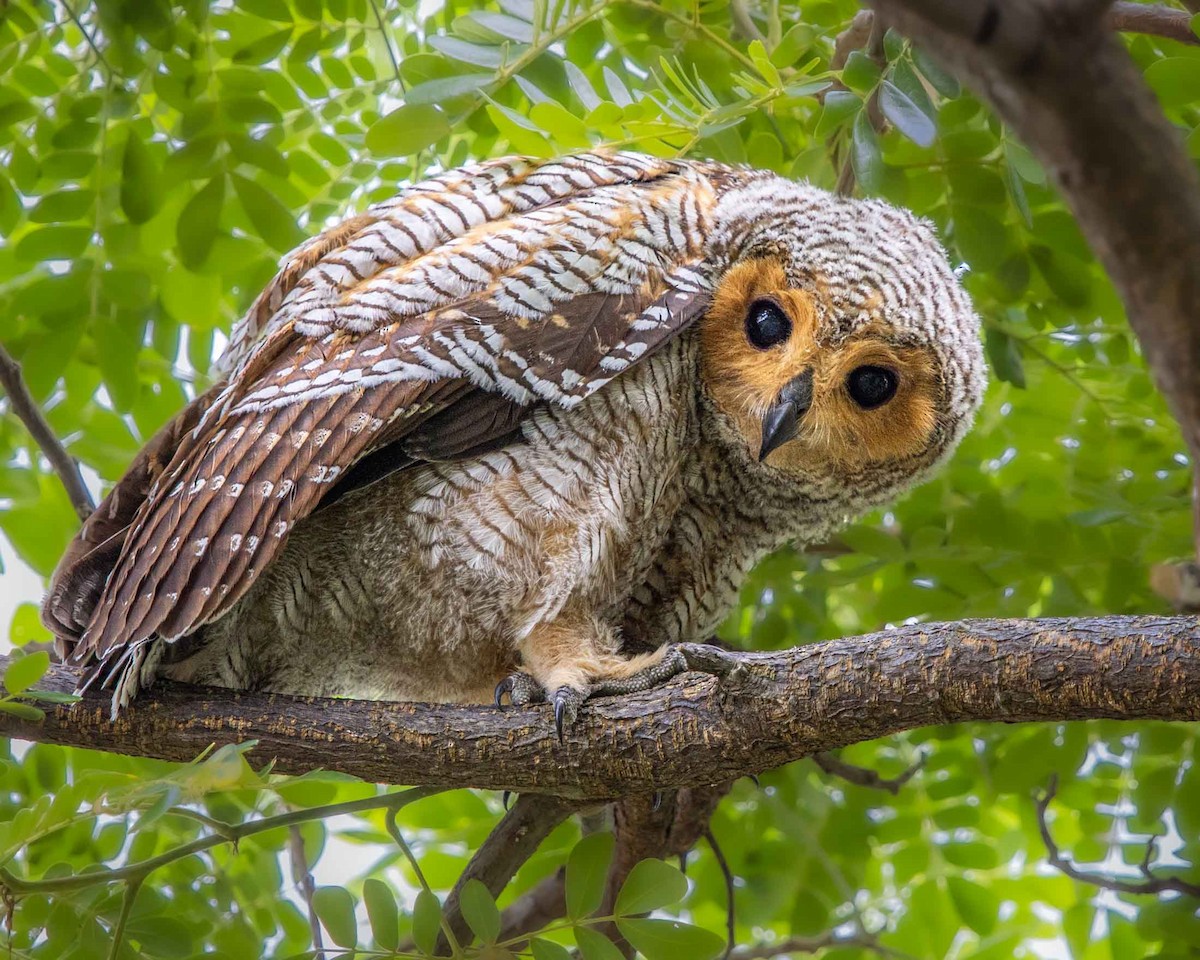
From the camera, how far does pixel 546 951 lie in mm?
1596

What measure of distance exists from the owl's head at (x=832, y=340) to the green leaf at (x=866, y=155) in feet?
0.50

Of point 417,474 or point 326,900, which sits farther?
point 417,474

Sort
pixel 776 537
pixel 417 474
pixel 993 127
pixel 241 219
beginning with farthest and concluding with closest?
pixel 241 219 → pixel 776 537 → pixel 993 127 → pixel 417 474

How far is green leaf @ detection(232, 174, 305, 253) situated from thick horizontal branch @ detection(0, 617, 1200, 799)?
0.82m

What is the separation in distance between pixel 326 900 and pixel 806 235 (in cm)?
117

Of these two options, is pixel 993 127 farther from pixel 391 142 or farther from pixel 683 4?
pixel 391 142

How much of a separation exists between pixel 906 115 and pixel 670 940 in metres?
1.12

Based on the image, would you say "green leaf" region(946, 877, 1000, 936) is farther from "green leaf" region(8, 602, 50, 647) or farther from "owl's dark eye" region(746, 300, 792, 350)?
"green leaf" region(8, 602, 50, 647)

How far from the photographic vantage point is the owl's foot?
1.57 metres

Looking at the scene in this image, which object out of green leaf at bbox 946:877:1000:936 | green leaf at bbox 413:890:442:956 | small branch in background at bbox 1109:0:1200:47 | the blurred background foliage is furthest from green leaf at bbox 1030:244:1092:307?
green leaf at bbox 413:890:442:956

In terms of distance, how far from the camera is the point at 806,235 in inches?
72.8

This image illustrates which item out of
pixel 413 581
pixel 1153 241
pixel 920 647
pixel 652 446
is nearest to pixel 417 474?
pixel 413 581

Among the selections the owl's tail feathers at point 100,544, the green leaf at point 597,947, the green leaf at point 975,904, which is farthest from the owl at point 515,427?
the green leaf at point 975,904

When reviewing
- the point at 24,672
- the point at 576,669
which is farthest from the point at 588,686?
the point at 24,672
